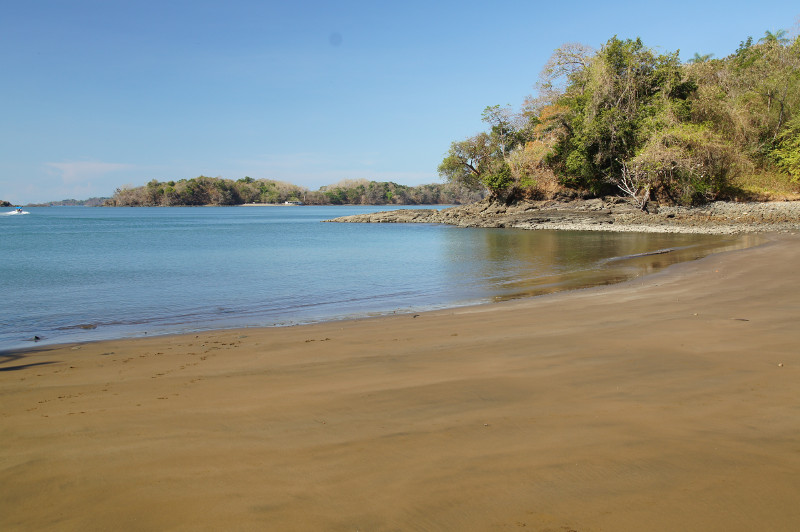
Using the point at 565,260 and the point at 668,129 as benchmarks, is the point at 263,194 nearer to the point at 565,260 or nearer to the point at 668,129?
the point at 668,129

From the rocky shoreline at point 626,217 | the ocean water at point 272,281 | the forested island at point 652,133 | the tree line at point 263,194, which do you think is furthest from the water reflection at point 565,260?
the tree line at point 263,194

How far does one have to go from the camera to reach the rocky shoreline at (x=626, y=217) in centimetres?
2998

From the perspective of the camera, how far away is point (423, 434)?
11.6 ft

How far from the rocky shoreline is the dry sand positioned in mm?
28220

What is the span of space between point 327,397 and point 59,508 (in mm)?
2173

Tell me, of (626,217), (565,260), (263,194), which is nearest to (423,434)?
(565,260)

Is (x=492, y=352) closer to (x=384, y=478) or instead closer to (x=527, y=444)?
(x=527, y=444)

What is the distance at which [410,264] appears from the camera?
2084cm

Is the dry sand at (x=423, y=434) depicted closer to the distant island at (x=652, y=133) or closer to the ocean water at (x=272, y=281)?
the ocean water at (x=272, y=281)

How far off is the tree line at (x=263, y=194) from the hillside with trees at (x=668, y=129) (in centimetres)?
10124

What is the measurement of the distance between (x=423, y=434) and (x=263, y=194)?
19107 cm

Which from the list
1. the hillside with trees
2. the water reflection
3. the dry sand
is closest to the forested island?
the hillside with trees

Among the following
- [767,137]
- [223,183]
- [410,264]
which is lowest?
[410,264]

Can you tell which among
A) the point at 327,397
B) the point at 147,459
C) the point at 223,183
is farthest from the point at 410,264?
the point at 223,183
